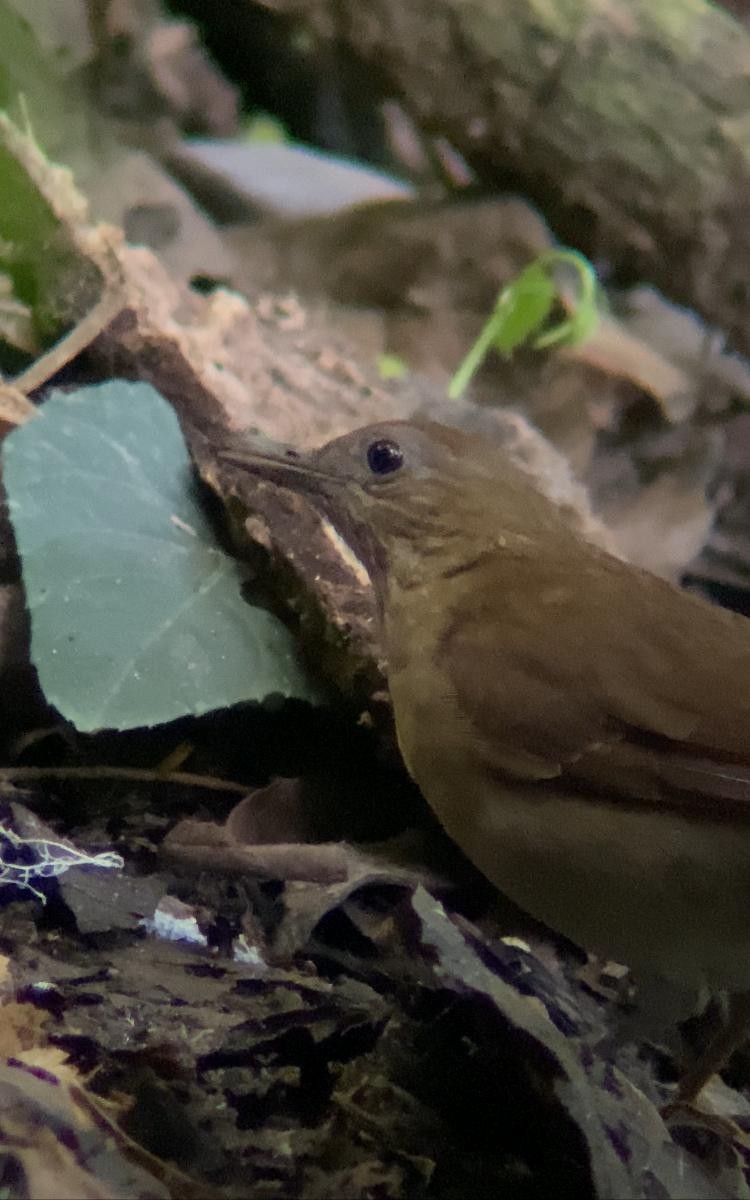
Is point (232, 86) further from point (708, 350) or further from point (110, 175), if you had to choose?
point (708, 350)

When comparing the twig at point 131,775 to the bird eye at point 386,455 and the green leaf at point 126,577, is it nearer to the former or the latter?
the green leaf at point 126,577

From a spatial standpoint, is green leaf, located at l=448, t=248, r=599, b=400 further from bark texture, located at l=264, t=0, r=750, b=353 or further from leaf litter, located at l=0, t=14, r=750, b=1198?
leaf litter, located at l=0, t=14, r=750, b=1198

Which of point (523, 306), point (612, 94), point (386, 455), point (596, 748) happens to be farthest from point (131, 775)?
point (612, 94)

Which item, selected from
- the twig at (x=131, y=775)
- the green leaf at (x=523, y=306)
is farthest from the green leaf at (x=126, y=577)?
the green leaf at (x=523, y=306)

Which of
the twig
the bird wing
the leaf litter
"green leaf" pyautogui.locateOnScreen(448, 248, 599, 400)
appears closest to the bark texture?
"green leaf" pyautogui.locateOnScreen(448, 248, 599, 400)

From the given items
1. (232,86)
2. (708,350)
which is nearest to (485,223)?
(708,350)

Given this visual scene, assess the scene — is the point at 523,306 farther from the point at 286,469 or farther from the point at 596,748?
the point at 596,748
